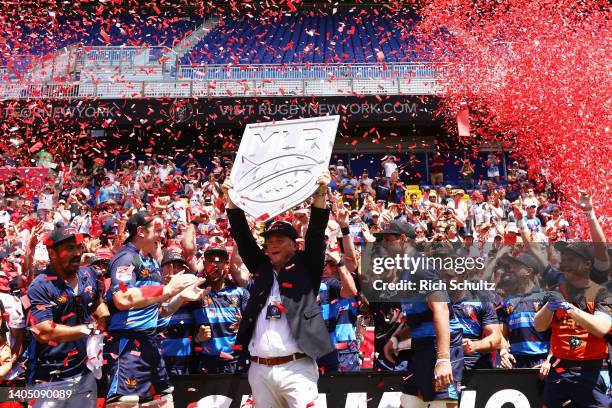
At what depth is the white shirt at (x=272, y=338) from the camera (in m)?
4.00

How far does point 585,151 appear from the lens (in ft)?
48.7

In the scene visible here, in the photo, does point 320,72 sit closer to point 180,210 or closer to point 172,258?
point 180,210


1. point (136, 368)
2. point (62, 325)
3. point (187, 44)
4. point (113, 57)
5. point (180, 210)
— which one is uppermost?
point (187, 44)

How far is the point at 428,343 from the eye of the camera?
4.65 metres

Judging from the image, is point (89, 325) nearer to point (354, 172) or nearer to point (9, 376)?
point (9, 376)

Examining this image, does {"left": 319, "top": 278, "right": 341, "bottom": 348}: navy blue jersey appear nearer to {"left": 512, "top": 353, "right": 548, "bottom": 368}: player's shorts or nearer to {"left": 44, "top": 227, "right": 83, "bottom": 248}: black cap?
{"left": 512, "top": 353, "right": 548, "bottom": 368}: player's shorts

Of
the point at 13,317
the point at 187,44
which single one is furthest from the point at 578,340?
the point at 187,44

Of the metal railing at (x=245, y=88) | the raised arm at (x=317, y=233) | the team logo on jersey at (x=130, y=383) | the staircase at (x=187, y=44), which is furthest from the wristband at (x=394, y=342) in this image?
the staircase at (x=187, y=44)

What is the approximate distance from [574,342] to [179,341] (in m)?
3.35

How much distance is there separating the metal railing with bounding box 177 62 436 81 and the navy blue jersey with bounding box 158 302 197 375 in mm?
15861

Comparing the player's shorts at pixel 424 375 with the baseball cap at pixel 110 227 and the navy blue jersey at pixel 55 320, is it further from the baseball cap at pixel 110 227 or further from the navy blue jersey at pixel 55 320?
the baseball cap at pixel 110 227

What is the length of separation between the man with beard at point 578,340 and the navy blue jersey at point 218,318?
8.55ft

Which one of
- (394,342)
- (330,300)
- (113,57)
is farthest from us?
(113,57)

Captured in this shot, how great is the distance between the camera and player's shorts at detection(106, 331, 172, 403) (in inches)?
191
